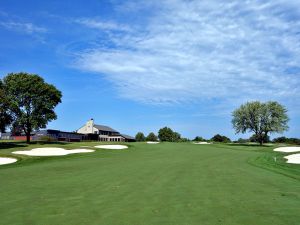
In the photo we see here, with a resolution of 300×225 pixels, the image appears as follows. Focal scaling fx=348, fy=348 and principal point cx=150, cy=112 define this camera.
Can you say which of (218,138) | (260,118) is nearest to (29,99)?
(260,118)

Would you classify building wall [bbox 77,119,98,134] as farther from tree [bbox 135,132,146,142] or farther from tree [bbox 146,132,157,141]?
tree [bbox 135,132,146,142]

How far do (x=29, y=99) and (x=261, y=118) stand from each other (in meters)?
56.5

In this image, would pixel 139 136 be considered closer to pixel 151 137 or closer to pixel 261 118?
pixel 151 137

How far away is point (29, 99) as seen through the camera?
7131 centimetres

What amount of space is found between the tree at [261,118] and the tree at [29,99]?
47296 mm

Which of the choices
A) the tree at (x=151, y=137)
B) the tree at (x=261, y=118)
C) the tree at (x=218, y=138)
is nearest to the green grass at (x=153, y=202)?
the tree at (x=261, y=118)

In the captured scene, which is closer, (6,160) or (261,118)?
(6,160)

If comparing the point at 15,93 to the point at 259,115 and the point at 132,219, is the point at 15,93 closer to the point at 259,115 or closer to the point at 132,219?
the point at 259,115

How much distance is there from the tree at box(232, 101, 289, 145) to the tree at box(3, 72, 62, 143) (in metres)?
47.3

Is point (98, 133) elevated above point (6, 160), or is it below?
above

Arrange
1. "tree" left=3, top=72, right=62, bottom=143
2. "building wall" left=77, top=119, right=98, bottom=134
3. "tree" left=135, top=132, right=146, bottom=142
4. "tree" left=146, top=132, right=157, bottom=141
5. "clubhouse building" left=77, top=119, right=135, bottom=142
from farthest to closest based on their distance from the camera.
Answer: "tree" left=135, top=132, right=146, bottom=142 < "tree" left=146, top=132, right=157, bottom=141 < "building wall" left=77, top=119, right=98, bottom=134 < "clubhouse building" left=77, top=119, right=135, bottom=142 < "tree" left=3, top=72, right=62, bottom=143

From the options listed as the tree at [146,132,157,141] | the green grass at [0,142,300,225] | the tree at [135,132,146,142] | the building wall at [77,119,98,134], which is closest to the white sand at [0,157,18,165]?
the green grass at [0,142,300,225]

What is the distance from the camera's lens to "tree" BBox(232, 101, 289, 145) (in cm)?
8788

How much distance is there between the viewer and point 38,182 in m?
16.8
